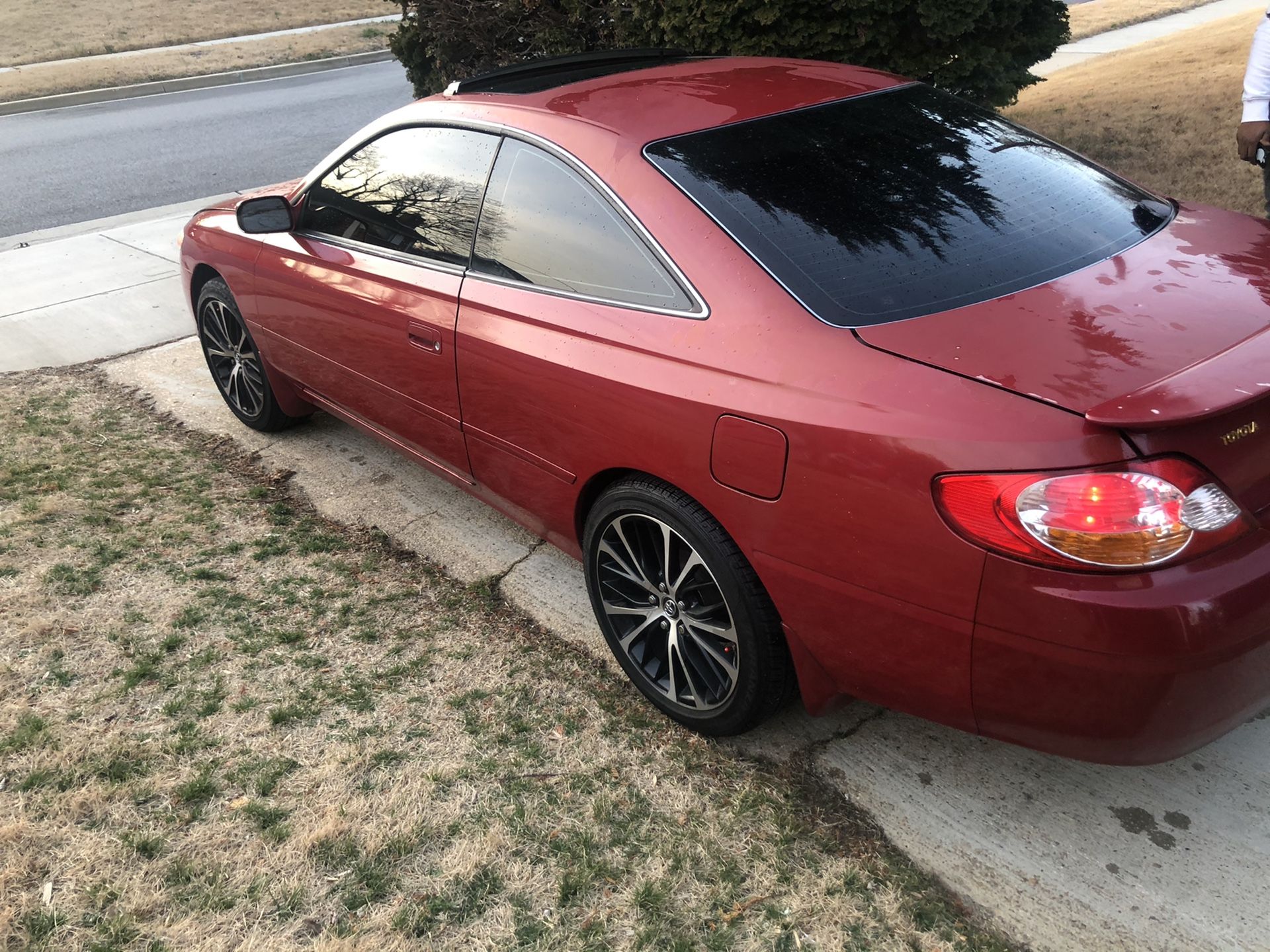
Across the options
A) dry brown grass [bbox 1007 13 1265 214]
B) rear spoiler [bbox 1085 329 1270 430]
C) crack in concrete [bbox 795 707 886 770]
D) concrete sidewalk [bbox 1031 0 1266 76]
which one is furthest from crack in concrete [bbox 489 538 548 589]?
concrete sidewalk [bbox 1031 0 1266 76]

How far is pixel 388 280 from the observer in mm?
3439

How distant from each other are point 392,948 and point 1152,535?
173cm

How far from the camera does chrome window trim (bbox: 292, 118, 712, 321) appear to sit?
252cm

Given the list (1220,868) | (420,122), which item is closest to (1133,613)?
(1220,868)

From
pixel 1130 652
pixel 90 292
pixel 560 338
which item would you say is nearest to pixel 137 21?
pixel 90 292

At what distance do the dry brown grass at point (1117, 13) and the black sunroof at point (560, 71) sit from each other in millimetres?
13928

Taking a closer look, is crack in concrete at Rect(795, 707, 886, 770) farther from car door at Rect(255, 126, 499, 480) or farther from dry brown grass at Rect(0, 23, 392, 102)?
dry brown grass at Rect(0, 23, 392, 102)

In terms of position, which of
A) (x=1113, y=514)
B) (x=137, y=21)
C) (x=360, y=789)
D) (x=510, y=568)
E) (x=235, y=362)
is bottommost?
(x=510, y=568)

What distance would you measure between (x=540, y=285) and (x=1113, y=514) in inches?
65.3

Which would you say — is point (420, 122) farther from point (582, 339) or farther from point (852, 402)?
point (852, 402)

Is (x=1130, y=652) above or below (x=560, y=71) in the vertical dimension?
below

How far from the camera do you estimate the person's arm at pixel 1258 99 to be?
14.8 feet

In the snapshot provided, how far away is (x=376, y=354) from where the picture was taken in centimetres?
357

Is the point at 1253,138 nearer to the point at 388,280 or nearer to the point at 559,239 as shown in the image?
the point at 559,239
